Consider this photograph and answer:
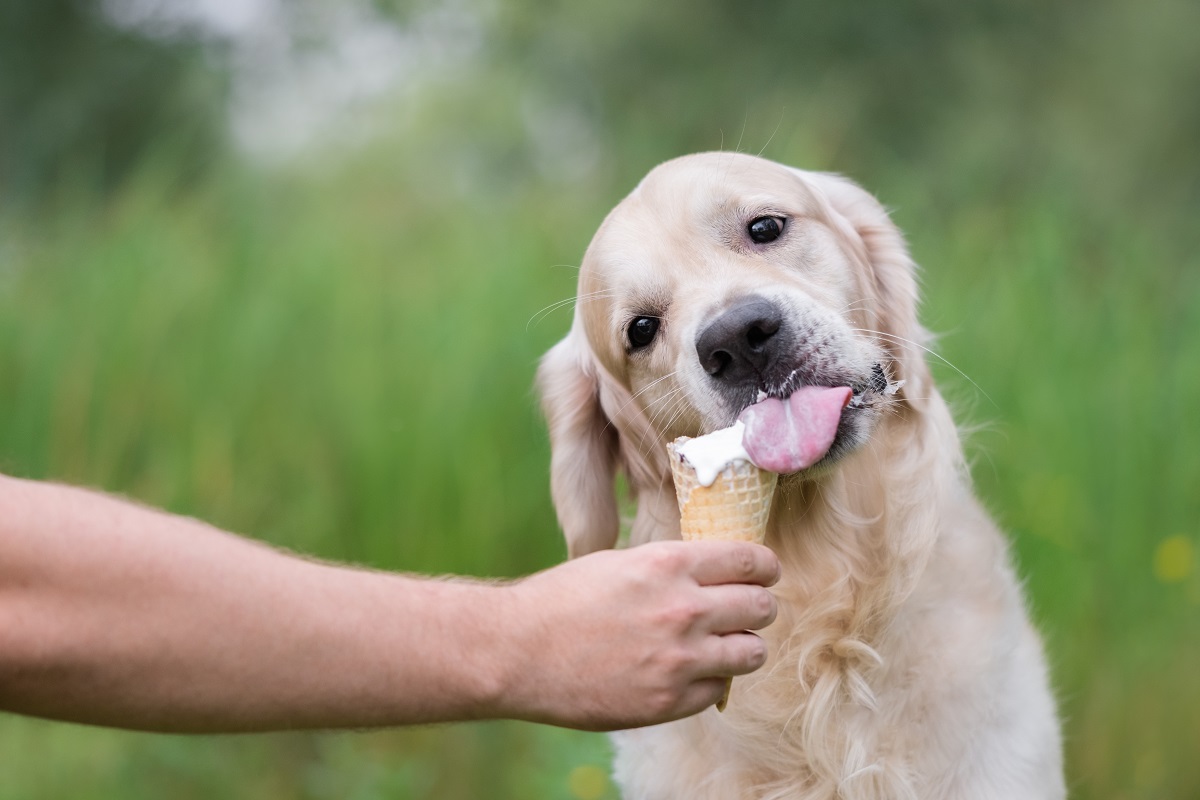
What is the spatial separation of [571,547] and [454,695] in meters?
1.04

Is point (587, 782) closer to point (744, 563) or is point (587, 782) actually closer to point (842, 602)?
point (842, 602)

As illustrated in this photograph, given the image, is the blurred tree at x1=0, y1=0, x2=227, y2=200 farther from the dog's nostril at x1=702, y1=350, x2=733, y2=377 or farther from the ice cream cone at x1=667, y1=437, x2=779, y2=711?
the ice cream cone at x1=667, y1=437, x2=779, y2=711

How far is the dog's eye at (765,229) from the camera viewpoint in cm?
238

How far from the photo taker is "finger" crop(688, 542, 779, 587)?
1538mm

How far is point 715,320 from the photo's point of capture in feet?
6.72

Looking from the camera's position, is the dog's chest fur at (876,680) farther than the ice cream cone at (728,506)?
Yes

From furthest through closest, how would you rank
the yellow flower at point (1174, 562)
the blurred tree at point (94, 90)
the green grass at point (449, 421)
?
the blurred tree at point (94, 90), the yellow flower at point (1174, 562), the green grass at point (449, 421)

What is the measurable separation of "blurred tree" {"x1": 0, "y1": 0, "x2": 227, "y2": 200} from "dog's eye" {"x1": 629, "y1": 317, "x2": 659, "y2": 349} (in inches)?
256

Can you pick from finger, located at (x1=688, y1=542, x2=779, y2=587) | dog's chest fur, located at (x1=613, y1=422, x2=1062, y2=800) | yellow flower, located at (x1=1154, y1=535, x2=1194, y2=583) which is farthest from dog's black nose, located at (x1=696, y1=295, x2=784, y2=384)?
yellow flower, located at (x1=1154, y1=535, x2=1194, y2=583)

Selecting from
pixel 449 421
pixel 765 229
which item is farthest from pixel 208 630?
pixel 449 421

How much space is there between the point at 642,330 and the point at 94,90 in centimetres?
783

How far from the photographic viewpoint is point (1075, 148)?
35.0 ft

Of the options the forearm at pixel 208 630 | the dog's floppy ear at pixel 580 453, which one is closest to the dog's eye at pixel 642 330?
the dog's floppy ear at pixel 580 453

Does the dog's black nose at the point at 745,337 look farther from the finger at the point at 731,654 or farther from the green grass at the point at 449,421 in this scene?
the green grass at the point at 449,421
